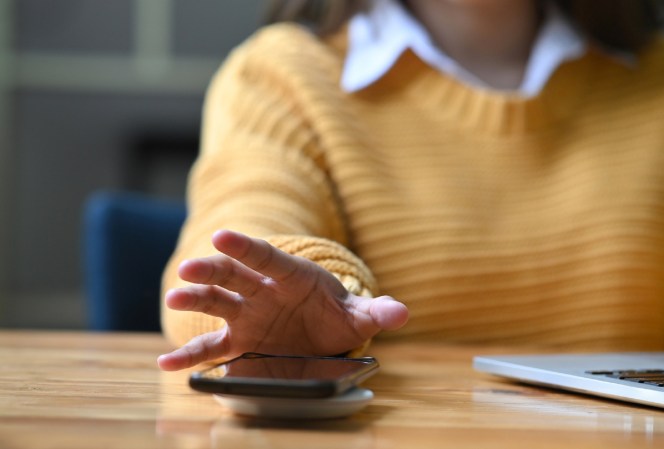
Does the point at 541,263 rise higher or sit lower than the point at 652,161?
lower

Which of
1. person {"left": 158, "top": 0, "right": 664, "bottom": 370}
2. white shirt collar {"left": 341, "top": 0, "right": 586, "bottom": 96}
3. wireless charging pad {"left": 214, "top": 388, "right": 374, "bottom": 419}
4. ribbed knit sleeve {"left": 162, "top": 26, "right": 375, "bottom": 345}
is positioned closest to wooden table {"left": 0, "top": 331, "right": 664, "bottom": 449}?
wireless charging pad {"left": 214, "top": 388, "right": 374, "bottom": 419}

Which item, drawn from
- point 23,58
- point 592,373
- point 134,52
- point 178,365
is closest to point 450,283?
point 592,373

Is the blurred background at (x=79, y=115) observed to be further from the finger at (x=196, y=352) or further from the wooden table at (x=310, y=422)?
the finger at (x=196, y=352)

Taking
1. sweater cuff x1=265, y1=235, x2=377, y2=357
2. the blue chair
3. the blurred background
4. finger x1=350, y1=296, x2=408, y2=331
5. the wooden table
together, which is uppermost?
the blurred background

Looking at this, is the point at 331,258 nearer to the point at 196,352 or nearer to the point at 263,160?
the point at 196,352

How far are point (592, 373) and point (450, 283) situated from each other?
0.47 m

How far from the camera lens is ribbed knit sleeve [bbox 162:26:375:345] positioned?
0.94 m

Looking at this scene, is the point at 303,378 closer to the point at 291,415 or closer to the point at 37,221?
the point at 291,415

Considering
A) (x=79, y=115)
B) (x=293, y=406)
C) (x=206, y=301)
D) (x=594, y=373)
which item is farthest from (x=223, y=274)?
(x=79, y=115)

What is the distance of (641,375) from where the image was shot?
652 mm

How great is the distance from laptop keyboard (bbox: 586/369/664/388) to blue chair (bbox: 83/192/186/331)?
870mm

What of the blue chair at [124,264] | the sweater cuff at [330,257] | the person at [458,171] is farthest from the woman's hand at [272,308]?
the blue chair at [124,264]

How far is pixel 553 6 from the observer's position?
1.37 meters

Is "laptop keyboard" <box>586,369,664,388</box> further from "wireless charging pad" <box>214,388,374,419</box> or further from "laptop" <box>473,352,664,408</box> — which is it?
"wireless charging pad" <box>214,388,374,419</box>
